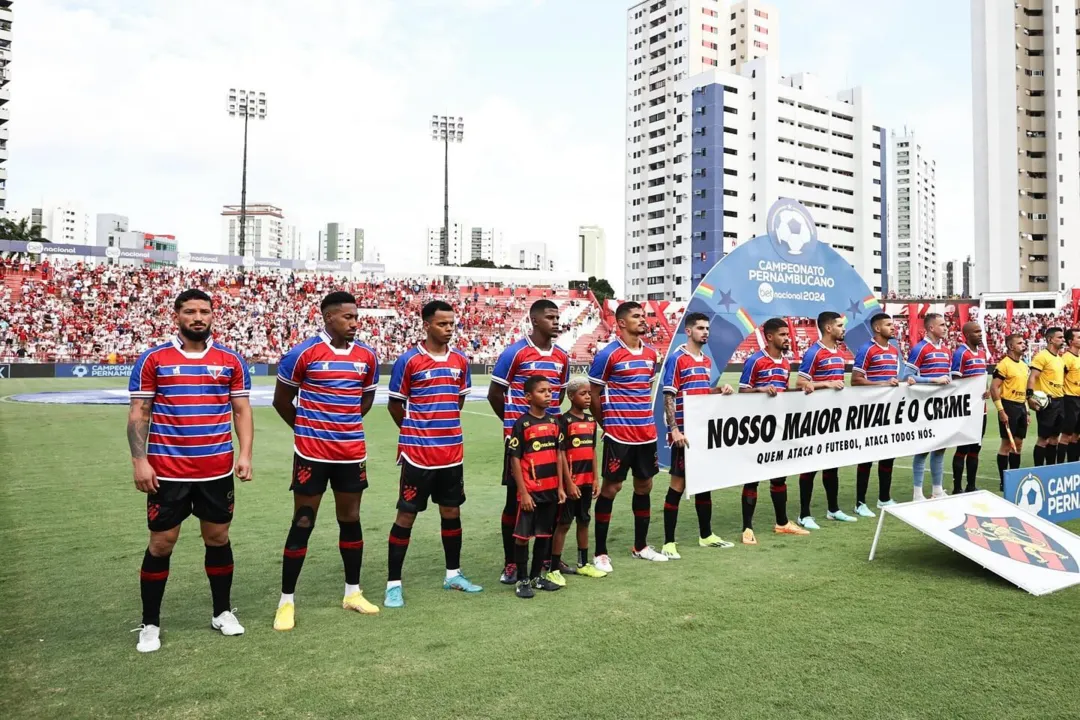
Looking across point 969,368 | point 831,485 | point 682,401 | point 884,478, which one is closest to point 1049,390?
point 969,368

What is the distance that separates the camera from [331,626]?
4.53 m

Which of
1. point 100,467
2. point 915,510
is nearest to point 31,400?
point 100,467

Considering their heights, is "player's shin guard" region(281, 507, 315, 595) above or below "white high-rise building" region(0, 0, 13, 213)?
below

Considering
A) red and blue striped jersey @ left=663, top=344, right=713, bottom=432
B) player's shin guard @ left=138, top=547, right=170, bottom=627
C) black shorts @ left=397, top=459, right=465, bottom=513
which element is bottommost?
player's shin guard @ left=138, top=547, right=170, bottom=627

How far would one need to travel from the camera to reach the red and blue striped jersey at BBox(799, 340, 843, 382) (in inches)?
302

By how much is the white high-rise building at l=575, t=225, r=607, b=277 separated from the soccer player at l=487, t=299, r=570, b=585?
168564 millimetres

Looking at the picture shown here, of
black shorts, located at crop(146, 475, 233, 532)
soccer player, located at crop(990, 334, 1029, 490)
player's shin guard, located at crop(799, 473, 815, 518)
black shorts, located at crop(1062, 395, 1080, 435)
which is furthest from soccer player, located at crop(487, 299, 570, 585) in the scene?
black shorts, located at crop(1062, 395, 1080, 435)

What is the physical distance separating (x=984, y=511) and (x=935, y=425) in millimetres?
2835

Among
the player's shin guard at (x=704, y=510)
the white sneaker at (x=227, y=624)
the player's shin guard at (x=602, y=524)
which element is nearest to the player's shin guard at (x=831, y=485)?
the player's shin guard at (x=704, y=510)

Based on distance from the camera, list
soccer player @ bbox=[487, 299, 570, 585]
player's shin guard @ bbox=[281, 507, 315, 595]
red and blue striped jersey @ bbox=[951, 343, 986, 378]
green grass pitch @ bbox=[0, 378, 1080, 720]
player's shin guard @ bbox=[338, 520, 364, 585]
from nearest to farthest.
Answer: green grass pitch @ bbox=[0, 378, 1080, 720]
player's shin guard @ bbox=[281, 507, 315, 595]
player's shin guard @ bbox=[338, 520, 364, 585]
soccer player @ bbox=[487, 299, 570, 585]
red and blue striped jersey @ bbox=[951, 343, 986, 378]

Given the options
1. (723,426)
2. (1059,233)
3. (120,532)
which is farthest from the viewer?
(1059,233)

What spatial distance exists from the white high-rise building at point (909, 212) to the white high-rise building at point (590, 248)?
6188 centimetres

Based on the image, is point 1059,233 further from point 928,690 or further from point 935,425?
point 928,690

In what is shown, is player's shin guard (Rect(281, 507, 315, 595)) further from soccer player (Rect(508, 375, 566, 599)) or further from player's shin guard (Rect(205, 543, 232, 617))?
soccer player (Rect(508, 375, 566, 599))
